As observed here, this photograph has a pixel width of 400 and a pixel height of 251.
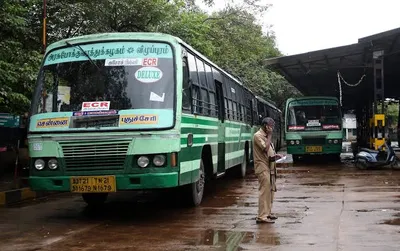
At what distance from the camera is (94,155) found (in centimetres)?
668

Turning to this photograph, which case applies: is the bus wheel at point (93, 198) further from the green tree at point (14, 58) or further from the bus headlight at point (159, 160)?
the green tree at point (14, 58)

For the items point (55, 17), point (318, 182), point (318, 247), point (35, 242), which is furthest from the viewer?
point (55, 17)

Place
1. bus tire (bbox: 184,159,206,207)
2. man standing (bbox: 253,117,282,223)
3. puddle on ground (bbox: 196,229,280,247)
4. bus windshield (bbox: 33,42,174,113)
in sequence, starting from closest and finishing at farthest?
1. puddle on ground (bbox: 196,229,280,247)
2. bus windshield (bbox: 33,42,174,113)
3. man standing (bbox: 253,117,282,223)
4. bus tire (bbox: 184,159,206,207)

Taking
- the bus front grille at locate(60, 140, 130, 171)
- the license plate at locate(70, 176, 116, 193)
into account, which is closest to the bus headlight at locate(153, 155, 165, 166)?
the bus front grille at locate(60, 140, 130, 171)

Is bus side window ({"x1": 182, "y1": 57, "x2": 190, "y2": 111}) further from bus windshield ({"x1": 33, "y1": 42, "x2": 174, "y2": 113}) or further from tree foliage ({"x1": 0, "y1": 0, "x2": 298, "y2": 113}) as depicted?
tree foliage ({"x1": 0, "y1": 0, "x2": 298, "y2": 113})

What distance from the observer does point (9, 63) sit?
10883 millimetres

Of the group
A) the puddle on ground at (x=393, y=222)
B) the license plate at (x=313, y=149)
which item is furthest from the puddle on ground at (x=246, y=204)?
the license plate at (x=313, y=149)

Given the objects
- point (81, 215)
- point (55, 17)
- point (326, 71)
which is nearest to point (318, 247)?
point (81, 215)

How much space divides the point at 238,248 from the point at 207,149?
11.4 ft

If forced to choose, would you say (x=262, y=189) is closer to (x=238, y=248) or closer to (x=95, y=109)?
(x=238, y=248)

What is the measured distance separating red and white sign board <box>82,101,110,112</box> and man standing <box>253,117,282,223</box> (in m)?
2.20

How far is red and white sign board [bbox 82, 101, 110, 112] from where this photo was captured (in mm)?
6809

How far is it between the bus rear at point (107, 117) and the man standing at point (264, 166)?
47.7 inches

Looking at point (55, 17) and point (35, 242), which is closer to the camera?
point (35, 242)
